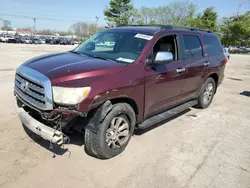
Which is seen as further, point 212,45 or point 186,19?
point 186,19

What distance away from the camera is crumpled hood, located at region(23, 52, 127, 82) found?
8.83ft

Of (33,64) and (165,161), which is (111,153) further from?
(33,64)

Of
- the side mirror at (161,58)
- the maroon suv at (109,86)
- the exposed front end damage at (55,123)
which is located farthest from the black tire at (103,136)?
the side mirror at (161,58)

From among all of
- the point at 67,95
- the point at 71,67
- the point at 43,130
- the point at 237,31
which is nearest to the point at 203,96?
the point at 71,67

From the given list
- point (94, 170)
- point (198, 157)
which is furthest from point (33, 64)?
point (198, 157)

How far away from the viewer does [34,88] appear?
2770mm

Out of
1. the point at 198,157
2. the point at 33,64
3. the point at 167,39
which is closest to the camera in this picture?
the point at 33,64

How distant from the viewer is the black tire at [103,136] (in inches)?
115

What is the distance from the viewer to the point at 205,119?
503cm

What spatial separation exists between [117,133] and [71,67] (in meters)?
1.17

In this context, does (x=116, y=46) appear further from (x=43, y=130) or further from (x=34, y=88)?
(x=43, y=130)

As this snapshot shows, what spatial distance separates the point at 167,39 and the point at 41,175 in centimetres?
305

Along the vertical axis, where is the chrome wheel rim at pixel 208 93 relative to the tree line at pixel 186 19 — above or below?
below

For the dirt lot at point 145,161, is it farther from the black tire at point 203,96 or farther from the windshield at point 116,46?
the windshield at point 116,46
